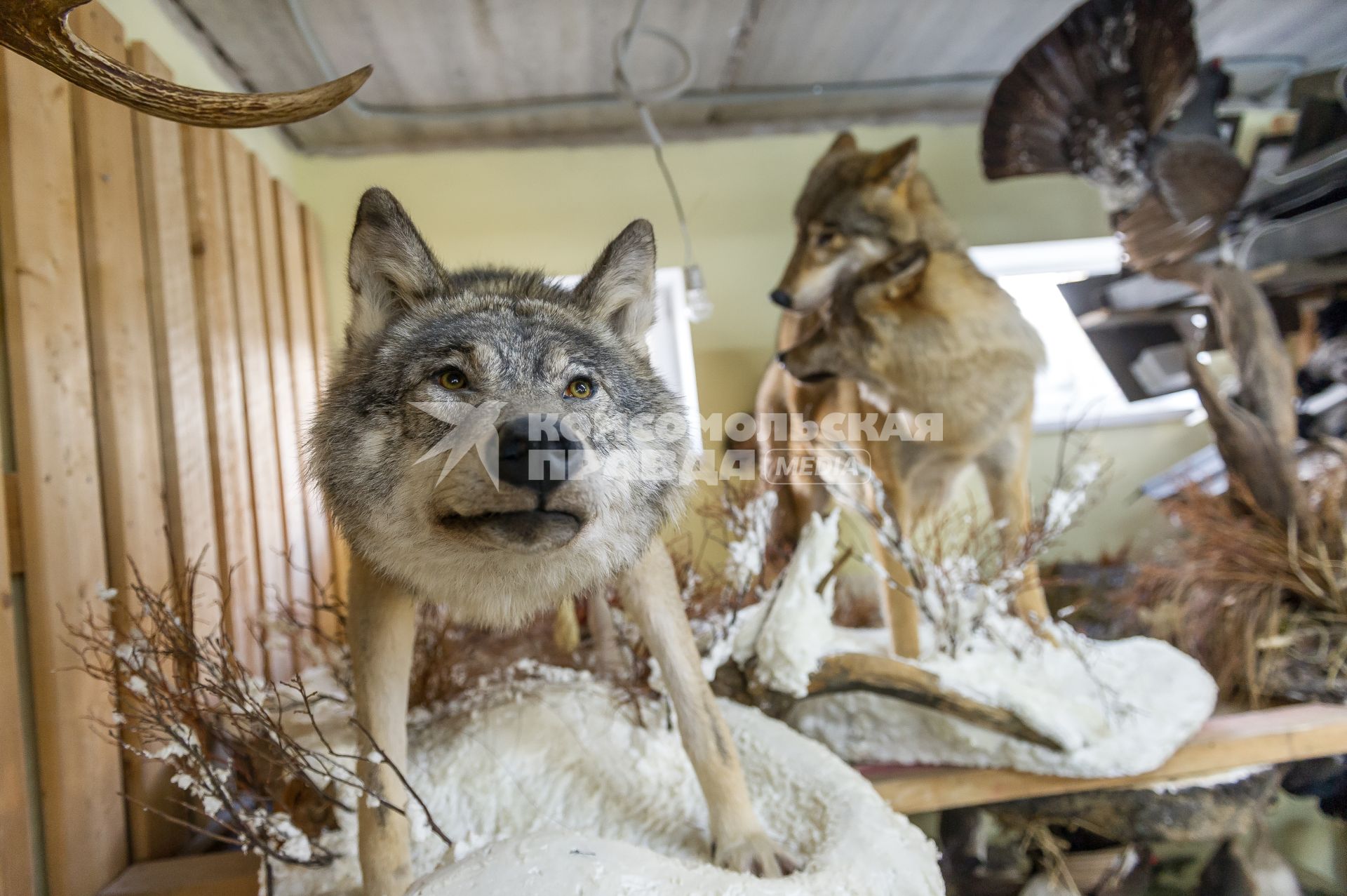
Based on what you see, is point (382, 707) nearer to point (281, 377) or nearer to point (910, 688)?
point (910, 688)

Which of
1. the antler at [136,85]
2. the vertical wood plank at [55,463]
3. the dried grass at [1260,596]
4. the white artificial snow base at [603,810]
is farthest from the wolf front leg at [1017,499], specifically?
the vertical wood plank at [55,463]

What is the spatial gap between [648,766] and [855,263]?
149cm

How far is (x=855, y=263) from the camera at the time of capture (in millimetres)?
2303

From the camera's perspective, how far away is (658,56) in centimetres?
258

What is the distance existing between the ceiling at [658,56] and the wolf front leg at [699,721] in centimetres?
174

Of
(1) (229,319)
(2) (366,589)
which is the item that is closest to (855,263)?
(2) (366,589)

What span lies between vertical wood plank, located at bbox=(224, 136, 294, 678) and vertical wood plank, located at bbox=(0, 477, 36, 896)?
33.3 inches

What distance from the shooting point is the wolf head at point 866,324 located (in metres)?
2.15

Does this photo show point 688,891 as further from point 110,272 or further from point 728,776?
point 110,272

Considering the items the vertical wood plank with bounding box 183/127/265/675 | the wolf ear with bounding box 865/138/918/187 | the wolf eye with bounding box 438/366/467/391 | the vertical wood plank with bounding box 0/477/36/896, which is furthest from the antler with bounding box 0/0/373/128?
the wolf ear with bounding box 865/138/918/187

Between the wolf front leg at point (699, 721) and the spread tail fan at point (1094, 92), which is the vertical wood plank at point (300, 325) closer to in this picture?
the wolf front leg at point (699, 721)

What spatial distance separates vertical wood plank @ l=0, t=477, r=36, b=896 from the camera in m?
1.28

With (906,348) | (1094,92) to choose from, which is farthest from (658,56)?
(1094,92)

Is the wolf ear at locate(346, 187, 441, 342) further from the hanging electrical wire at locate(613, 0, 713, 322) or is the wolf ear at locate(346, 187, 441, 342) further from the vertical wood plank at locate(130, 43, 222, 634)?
the hanging electrical wire at locate(613, 0, 713, 322)
